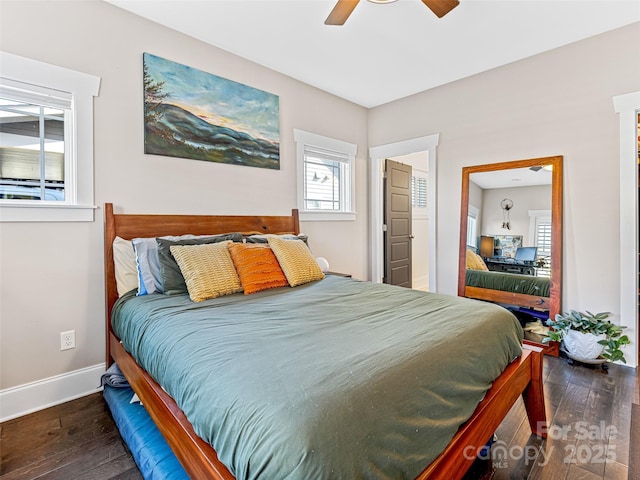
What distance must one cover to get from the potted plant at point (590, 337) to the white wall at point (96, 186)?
10.0 ft

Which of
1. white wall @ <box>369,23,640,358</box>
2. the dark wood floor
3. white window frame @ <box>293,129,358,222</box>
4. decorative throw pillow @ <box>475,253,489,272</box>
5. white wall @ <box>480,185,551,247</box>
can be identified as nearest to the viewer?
the dark wood floor

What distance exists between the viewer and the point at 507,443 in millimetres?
1693

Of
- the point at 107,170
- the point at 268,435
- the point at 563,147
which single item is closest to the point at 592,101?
the point at 563,147

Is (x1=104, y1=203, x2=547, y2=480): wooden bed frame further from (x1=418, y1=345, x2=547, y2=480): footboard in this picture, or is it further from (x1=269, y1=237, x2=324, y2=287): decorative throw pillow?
(x1=269, y1=237, x2=324, y2=287): decorative throw pillow

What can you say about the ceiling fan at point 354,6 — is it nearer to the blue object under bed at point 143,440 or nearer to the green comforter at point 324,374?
the green comforter at point 324,374

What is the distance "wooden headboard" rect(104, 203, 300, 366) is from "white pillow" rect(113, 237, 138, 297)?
0.24 feet

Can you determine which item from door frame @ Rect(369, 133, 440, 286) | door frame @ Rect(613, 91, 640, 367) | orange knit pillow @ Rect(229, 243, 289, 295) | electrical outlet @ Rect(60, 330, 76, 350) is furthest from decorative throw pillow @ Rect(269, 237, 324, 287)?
door frame @ Rect(613, 91, 640, 367)

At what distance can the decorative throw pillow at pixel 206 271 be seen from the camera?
202cm

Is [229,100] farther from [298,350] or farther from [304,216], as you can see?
[298,350]

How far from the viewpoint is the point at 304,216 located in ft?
12.2

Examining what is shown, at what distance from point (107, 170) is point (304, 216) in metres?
1.96

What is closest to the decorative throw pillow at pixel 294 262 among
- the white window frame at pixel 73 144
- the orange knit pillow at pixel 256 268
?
the orange knit pillow at pixel 256 268

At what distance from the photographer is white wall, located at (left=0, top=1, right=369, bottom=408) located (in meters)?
2.02

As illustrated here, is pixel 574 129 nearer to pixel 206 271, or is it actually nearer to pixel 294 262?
pixel 294 262
